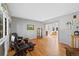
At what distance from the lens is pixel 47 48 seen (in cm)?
210

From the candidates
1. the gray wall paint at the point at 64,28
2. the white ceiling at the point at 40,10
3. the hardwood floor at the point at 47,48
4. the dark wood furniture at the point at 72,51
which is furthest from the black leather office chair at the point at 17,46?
the dark wood furniture at the point at 72,51

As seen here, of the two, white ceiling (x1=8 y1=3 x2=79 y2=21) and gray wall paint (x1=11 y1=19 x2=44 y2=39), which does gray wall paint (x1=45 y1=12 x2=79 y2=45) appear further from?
gray wall paint (x1=11 y1=19 x2=44 y2=39)

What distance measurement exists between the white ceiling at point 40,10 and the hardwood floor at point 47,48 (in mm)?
428

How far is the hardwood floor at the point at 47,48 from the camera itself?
2.03 m

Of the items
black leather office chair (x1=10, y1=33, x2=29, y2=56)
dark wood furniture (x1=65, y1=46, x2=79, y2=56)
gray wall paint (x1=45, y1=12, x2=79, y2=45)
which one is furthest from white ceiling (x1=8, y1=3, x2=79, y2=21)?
dark wood furniture (x1=65, y1=46, x2=79, y2=56)

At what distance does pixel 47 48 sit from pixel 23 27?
0.61m

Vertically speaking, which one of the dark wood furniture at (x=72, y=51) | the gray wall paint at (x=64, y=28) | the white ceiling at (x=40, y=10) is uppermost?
the white ceiling at (x=40, y=10)

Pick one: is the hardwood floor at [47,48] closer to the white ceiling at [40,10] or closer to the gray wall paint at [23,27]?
the gray wall paint at [23,27]

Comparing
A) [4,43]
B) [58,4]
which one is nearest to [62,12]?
[58,4]

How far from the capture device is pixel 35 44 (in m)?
2.09

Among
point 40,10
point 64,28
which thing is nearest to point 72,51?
point 64,28

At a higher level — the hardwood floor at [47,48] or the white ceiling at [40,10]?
the white ceiling at [40,10]

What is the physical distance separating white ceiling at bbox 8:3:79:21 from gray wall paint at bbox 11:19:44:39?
0.09 metres

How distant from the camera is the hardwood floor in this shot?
203 cm
